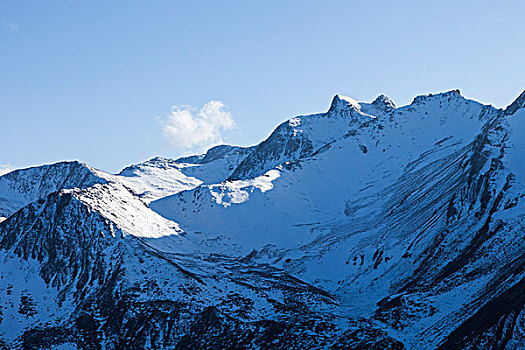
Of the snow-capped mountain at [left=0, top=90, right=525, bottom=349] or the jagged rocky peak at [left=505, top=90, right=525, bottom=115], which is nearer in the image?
the snow-capped mountain at [left=0, top=90, right=525, bottom=349]

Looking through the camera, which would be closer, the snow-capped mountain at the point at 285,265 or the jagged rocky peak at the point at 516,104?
the snow-capped mountain at the point at 285,265

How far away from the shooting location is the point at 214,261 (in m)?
128

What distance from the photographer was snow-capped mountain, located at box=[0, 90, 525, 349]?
276 feet

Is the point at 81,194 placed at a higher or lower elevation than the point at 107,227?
higher

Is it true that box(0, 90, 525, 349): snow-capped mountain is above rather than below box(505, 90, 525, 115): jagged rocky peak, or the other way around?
below

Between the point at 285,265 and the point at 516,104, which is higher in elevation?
the point at 516,104

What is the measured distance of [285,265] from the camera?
128875 mm

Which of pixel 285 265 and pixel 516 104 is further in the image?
pixel 516 104

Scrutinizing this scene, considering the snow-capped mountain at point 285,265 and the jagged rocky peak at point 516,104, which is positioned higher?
the jagged rocky peak at point 516,104

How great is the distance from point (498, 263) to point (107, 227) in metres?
72.9

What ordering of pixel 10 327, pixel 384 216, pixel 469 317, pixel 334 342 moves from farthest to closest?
pixel 384 216
pixel 10 327
pixel 334 342
pixel 469 317

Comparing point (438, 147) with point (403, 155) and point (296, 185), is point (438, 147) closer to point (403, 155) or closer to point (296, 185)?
Result: point (403, 155)

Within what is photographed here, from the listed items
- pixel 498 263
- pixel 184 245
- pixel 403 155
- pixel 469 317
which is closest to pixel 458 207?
pixel 498 263

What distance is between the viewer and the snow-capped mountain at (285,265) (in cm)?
8406
